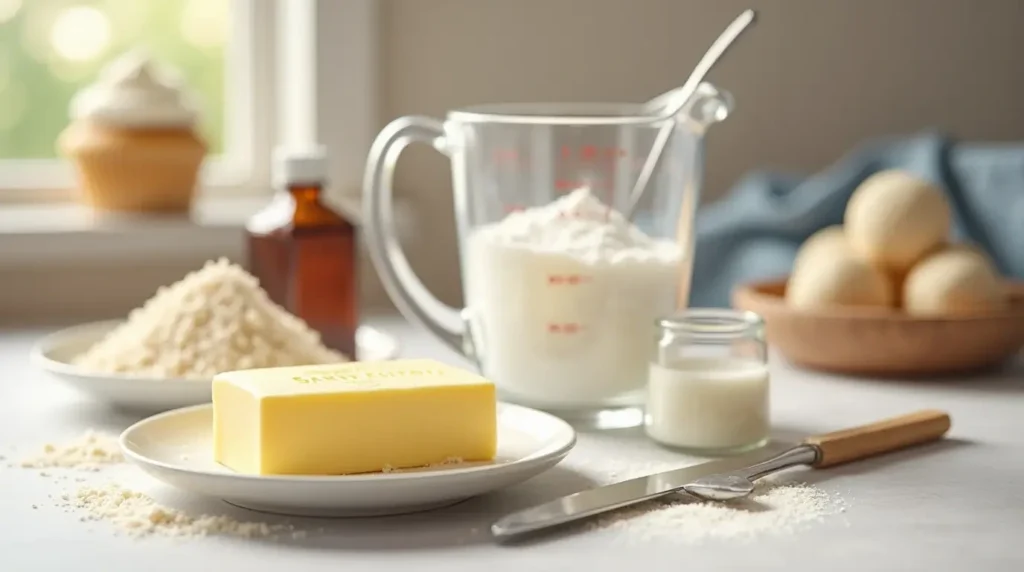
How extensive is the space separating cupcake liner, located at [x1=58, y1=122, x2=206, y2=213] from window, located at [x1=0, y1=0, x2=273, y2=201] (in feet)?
A: 0.41

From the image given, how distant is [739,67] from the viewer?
174cm

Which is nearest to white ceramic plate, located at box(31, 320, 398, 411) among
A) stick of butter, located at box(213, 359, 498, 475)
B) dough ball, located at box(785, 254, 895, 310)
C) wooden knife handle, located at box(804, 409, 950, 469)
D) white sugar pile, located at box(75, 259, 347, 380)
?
white sugar pile, located at box(75, 259, 347, 380)

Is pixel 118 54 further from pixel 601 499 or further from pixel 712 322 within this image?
pixel 601 499

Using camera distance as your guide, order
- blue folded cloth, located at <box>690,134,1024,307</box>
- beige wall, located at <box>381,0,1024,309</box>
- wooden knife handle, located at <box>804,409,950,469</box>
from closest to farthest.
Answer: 1. wooden knife handle, located at <box>804,409,950,469</box>
2. blue folded cloth, located at <box>690,134,1024,307</box>
3. beige wall, located at <box>381,0,1024,309</box>

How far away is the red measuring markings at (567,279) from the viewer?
3.24 ft

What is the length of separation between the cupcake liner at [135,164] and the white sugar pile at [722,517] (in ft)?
3.00

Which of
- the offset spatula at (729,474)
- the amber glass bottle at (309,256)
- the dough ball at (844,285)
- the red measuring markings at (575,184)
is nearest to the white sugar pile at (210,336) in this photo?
the amber glass bottle at (309,256)

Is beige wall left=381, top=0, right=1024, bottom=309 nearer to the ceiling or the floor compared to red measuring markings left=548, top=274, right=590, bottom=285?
nearer to the ceiling

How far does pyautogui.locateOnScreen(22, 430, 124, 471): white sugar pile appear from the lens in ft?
2.97

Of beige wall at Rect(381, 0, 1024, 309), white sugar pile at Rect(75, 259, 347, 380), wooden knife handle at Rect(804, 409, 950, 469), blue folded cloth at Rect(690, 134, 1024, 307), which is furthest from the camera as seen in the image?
beige wall at Rect(381, 0, 1024, 309)

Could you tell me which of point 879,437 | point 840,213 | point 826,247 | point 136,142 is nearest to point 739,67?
point 840,213

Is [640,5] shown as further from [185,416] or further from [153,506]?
[153,506]

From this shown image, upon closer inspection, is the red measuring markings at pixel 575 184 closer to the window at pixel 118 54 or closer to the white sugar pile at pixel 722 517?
the white sugar pile at pixel 722 517

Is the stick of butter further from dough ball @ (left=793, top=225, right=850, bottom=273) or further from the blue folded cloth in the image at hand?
the blue folded cloth
